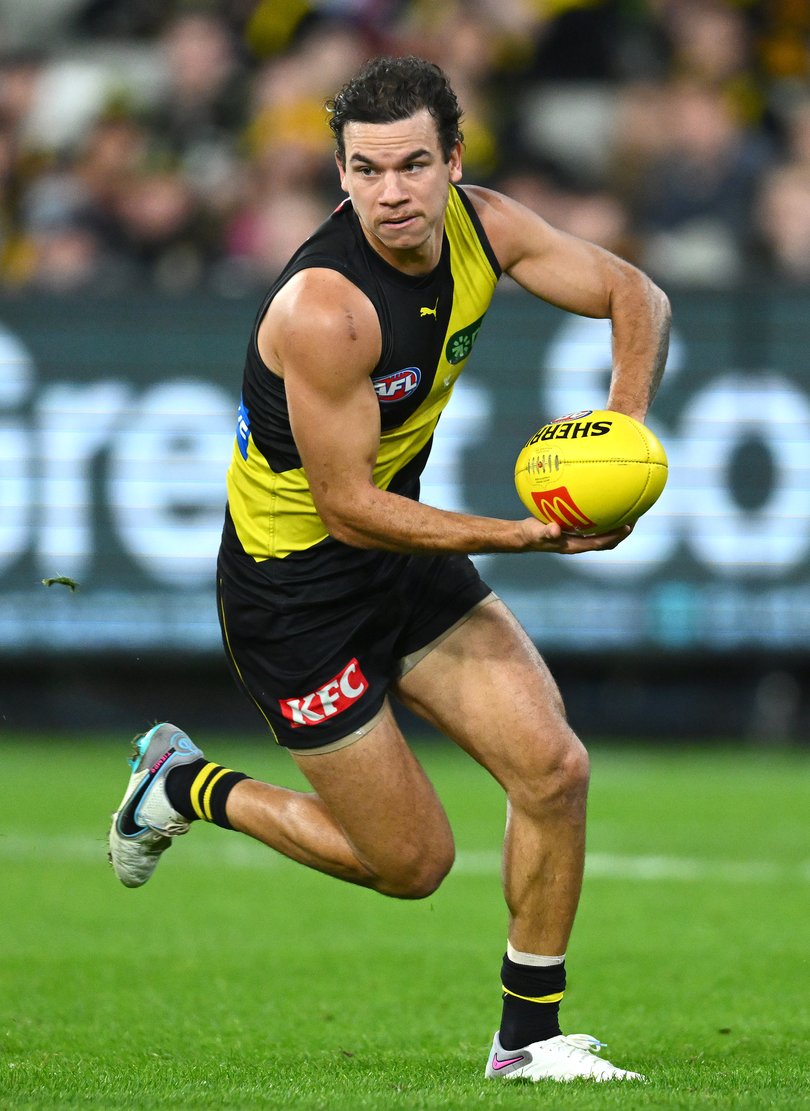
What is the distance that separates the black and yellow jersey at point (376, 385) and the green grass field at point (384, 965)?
1.53 meters

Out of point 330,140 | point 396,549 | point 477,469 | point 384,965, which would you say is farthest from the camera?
point 330,140

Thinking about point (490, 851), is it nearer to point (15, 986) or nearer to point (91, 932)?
point (91, 932)

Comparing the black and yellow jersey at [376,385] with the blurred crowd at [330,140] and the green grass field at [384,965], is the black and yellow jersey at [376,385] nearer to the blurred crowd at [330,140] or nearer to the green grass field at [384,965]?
the green grass field at [384,965]

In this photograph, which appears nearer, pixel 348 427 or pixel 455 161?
pixel 348 427

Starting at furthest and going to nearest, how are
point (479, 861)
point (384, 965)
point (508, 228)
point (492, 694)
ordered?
point (479, 861), point (384, 965), point (508, 228), point (492, 694)

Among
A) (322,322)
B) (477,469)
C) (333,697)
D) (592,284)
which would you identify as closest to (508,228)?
(592,284)

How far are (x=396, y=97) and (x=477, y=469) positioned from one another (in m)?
7.20

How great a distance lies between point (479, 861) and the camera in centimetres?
914

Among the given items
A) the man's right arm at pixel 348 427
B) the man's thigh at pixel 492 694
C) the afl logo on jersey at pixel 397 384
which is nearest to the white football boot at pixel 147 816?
the man's thigh at pixel 492 694

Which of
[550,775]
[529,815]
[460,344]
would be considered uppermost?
[460,344]

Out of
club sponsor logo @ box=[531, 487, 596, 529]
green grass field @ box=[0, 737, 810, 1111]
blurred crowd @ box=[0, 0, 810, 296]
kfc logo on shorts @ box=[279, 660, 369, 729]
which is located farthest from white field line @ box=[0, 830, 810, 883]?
blurred crowd @ box=[0, 0, 810, 296]

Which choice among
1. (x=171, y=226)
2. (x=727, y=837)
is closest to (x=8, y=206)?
(x=171, y=226)

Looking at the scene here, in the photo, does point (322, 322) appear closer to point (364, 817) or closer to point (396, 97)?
point (396, 97)

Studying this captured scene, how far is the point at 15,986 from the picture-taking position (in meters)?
6.44
